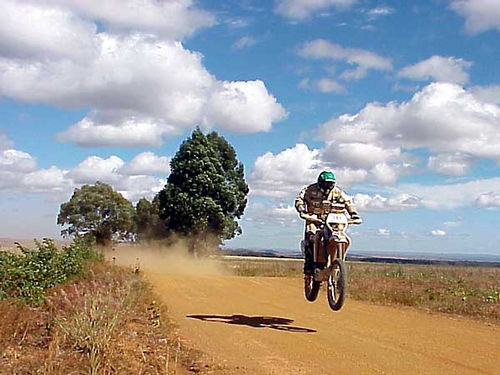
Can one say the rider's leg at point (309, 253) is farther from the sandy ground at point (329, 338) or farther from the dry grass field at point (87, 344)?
the dry grass field at point (87, 344)

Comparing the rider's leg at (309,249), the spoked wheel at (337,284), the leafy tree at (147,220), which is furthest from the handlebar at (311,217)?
the leafy tree at (147,220)

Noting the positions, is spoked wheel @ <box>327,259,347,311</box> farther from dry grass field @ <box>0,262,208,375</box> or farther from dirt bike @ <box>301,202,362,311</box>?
dry grass field @ <box>0,262,208,375</box>

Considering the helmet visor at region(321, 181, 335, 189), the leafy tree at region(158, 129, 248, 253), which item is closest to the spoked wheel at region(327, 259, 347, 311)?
the helmet visor at region(321, 181, 335, 189)

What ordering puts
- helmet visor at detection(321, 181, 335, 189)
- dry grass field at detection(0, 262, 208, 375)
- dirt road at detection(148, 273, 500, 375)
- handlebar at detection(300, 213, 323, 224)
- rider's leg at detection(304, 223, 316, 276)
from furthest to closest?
rider's leg at detection(304, 223, 316, 276)
helmet visor at detection(321, 181, 335, 189)
handlebar at detection(300, 213, 323, 224)
dirt road at detection(148, 273, 500, 375)
dry grass field at detection(0, 262, 208, 375)

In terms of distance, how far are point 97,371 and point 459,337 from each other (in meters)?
6.87

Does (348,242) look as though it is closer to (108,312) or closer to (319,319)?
(319,319)

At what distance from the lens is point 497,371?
8703mm

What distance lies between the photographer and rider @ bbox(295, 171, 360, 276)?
499 inches

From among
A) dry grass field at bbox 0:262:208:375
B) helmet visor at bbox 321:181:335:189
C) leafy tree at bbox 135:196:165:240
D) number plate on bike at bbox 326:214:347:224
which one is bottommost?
dry grass field at bbox 0:262:208:375

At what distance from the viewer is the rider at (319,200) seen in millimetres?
12680

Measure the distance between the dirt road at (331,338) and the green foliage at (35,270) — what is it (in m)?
3.19

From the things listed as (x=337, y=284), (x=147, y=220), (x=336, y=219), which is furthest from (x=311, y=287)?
(x=147, y=220)

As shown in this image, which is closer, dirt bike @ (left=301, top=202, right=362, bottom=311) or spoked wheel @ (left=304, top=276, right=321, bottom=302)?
dirt bike @ (left=301, top=202, right=362, bottom=311)

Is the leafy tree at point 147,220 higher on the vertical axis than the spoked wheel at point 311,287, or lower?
higher
